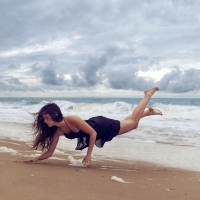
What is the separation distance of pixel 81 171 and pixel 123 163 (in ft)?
4.63

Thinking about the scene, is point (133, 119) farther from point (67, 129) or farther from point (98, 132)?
point (67, 129)

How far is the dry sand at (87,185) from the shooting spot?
2668 mm

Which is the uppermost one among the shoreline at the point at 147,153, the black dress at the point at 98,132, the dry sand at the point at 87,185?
the black dress at the point at 98,132

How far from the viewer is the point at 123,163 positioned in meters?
5.15

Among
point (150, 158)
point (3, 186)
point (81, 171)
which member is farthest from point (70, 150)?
point (3, 186)

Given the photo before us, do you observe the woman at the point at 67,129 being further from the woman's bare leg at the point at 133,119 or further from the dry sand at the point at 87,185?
the dry sand at the point at 87,185

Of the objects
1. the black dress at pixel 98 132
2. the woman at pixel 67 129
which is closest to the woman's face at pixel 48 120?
the woman at pixel 67 129

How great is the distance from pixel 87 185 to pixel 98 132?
1.59 metres

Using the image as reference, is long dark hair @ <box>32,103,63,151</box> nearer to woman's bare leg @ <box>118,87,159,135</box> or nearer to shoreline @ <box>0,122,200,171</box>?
woman's bare leg @ <box>118,87,159,135</box>

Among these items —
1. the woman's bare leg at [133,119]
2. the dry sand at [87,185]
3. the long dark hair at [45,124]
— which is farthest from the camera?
the woman's bare leg at [133,119]

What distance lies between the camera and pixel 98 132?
465 cm

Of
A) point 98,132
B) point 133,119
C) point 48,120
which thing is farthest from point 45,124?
point 133,119

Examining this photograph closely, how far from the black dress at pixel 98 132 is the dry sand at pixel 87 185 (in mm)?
687

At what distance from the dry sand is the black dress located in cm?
69
